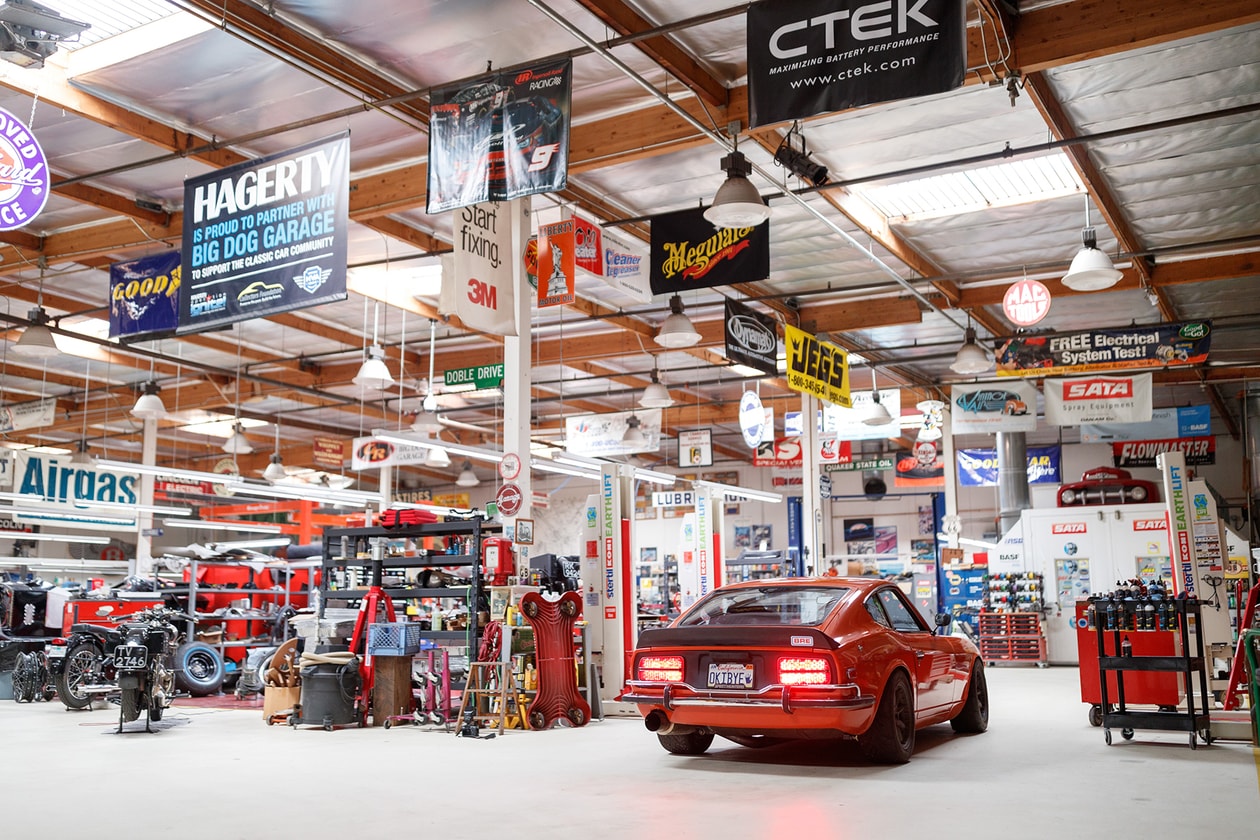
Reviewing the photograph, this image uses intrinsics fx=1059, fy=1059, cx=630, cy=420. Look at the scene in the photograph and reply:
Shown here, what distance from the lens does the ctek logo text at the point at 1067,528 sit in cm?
1895

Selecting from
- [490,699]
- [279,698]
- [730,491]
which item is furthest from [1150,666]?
[730,491]

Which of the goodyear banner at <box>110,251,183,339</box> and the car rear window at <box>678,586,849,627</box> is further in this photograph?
the goodyear banner at <box>110,251,183,339</box>

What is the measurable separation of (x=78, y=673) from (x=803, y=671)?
30.2 ft

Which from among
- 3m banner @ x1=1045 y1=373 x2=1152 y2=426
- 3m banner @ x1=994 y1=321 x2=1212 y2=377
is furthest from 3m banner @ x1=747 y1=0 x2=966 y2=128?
3m banner @ x1=1045 y1=373 x2=1152 y2=426

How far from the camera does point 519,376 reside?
10289 millimetres

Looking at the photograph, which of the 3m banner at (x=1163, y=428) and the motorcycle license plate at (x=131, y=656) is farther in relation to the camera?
the 3m banner at (x=1163, y=428)

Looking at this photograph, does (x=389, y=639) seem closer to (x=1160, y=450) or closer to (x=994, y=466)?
(x=994, y=466)

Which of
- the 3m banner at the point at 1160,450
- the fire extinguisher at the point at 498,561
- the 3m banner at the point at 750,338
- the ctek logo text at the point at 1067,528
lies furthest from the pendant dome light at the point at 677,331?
the 3m banner at the point at 1160,450

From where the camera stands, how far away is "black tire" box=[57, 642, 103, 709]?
11.6m

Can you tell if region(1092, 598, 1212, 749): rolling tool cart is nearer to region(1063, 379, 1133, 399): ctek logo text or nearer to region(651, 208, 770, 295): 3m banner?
region(651, 208, 770, 295): 3m banner

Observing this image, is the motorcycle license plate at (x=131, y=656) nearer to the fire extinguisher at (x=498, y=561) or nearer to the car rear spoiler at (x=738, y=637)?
the fire extinguisher at (x=498, y=561)

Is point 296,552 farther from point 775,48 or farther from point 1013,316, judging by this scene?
point 775,48

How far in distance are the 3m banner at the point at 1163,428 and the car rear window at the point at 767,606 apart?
14505 mm

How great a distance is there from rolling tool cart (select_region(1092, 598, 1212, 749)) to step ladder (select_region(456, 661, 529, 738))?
467cm
